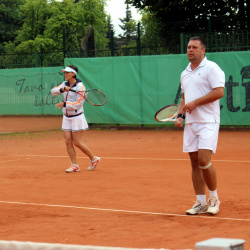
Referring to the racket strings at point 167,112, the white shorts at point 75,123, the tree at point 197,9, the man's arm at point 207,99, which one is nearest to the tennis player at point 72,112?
the white shorts at point 75,123

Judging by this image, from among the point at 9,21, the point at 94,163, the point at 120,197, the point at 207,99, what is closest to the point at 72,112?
the point at 94,163

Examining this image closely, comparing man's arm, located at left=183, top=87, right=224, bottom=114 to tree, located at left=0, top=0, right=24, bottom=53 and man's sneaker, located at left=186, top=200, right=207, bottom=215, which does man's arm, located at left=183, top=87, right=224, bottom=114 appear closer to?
man's sneaker, located at left=186, top=200, right=207, bottom=215

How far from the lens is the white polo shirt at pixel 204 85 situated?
20.3 ft

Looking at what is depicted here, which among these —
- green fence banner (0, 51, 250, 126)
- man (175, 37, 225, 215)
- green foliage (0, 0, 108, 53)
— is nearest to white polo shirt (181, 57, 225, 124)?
man (175, 37, 225, 215)

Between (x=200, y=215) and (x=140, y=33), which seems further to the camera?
(x=140, y=33)

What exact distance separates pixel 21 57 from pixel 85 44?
555 cm

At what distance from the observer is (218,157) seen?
11.8 metres

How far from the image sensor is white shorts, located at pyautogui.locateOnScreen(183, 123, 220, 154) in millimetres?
6148

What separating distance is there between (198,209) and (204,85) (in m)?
1.31

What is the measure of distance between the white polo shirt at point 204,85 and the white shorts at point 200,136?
0.06 metres

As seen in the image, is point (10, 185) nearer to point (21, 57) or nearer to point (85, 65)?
point (85, 65)

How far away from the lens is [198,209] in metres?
6.31

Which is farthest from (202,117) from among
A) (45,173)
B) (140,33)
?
(140,33)

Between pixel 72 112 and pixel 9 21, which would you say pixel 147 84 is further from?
pixel 9 21
